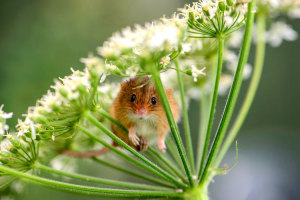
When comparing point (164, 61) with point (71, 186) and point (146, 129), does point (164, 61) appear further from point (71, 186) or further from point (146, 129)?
point (71, 186)

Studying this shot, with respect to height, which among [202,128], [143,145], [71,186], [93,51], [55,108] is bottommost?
[71,186]

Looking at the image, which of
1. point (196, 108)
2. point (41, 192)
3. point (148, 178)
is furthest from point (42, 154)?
point (196, 108)

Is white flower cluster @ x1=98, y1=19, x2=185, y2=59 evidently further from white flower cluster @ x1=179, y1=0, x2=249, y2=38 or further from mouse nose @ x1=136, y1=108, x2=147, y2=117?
mouse nose @ x1=136, y1=108, x2=147, y2=117

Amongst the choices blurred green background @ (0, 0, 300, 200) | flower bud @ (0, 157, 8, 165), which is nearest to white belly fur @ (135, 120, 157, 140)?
flower bud @ (0, 157, 8, 165)

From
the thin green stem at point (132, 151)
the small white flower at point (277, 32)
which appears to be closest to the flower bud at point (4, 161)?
the thin green stem at point (132, 151)

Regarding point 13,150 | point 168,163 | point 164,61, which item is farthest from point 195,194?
point 13,150
